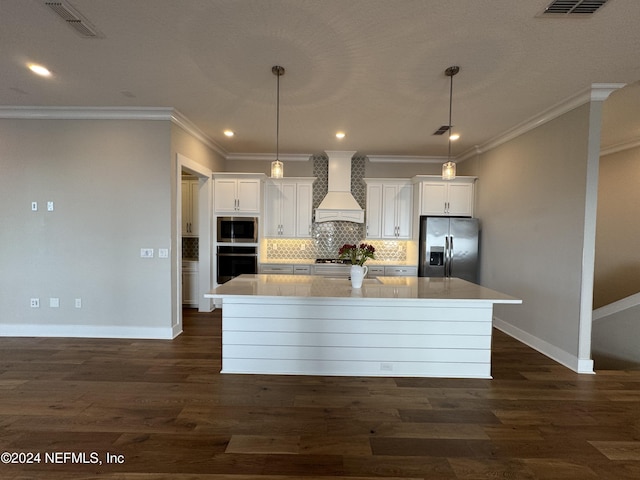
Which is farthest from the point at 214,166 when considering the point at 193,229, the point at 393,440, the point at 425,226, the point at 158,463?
the point at 393,440

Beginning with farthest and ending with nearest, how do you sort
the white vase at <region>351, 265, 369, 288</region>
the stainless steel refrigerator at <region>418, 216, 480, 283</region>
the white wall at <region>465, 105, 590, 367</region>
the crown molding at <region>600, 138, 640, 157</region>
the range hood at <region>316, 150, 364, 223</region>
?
the range hood at <region>316, 150, 364, 223</region>, the stainless steel refrigerator at <region>418, 216, 480, 283</region>, the crown molding at <region>600, 138, 640, 157</region>, the white wall at <region>465, 105, 590, 367</region>, the white vase at <region>351, 265, 369, 288</region>

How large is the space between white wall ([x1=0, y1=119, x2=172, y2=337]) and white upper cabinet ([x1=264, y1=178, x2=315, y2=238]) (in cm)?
213

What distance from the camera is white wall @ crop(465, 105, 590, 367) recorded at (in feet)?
10.7

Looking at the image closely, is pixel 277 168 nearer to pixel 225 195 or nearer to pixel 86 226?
pixel 225 195

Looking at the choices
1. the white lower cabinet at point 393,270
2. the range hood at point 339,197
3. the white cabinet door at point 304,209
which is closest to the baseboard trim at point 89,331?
the white cabinet door at point 304,209

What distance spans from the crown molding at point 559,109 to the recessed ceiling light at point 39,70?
17.1 ft

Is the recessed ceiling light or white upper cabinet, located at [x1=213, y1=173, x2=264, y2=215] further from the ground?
the recessed ceiling light

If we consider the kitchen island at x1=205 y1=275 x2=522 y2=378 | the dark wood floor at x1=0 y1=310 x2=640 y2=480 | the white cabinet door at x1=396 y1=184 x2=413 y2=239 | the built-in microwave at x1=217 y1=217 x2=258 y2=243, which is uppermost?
the white cabinet door at x1=396 y1=184 x2=413 y2=239

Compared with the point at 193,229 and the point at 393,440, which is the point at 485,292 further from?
the point at 193,229

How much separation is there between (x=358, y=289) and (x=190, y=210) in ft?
13.0

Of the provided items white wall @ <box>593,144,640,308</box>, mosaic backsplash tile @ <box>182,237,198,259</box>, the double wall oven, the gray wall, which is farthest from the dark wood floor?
mosaic backsplash tile @ <box>182,237,198,259</box>

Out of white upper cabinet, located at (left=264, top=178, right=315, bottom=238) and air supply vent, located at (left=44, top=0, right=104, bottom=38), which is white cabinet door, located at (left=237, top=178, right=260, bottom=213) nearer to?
white upper cabinet, located at (left=264, top=178, right=315, bottom=238)

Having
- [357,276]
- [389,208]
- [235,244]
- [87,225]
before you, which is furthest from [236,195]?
[357,276]

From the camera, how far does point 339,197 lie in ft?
18.8
